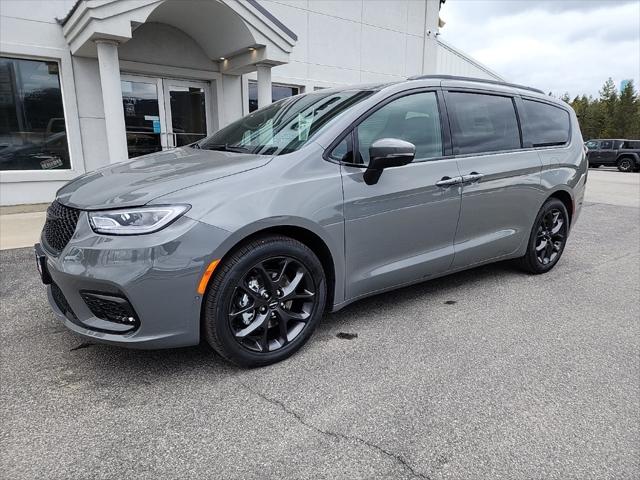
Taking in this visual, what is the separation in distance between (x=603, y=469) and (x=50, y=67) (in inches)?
354

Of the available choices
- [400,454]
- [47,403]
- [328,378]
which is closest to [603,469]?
[400,454]

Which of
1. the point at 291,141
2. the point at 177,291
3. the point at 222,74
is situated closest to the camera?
the point at 177,291

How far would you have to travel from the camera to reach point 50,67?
762cm

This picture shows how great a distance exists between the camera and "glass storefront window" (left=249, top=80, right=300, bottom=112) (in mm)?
10038

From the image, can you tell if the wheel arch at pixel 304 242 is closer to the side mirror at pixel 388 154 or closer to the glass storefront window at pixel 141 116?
the side mirror at pixel 388 154

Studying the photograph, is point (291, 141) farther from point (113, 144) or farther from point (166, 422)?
point (113, 144)

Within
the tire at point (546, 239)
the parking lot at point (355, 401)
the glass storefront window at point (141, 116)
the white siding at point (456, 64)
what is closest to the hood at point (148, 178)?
the parking lot at point (355, 401)

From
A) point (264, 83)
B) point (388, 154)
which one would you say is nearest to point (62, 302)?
point (388, 154)

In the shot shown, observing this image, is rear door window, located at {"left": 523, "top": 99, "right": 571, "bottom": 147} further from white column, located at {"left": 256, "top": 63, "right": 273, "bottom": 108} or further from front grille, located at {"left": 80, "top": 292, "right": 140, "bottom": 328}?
white column, located at {"left": 256, "top": 63, "right": 273, "bottom": 108}

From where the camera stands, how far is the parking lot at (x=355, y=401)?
1931 mm

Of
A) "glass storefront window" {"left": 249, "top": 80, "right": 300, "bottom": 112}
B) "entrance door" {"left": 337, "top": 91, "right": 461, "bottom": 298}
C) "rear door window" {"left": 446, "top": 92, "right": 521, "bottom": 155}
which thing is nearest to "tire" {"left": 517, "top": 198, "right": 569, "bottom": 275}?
"rear door window" {"left": 446, "top": 92, "right": 521, "bottom": 155}

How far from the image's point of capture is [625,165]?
80.8 ft

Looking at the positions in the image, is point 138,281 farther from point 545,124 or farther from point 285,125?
point 545,124

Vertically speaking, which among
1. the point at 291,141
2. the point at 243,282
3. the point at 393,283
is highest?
the point at 291,141
